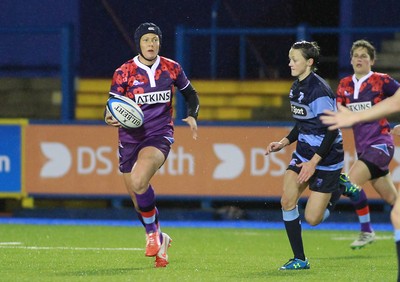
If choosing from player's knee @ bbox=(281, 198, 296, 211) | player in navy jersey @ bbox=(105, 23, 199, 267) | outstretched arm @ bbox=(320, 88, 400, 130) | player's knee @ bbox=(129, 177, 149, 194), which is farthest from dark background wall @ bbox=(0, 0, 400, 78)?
outstretched arm @ bbox=(320, 88, 400, 130)

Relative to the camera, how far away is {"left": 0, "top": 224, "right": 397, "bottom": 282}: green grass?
938 centimetres

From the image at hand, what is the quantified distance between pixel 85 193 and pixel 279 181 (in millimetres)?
2968

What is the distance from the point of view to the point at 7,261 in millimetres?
10500

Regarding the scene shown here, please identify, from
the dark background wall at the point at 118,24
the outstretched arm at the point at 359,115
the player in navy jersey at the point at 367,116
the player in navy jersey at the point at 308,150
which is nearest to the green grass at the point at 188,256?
the player in navy jersey at the point at 308,150

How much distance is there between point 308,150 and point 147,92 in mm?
1555

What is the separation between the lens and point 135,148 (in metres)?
10.3

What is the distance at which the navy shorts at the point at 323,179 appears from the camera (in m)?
9.95

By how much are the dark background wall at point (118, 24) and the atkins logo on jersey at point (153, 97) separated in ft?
38.8

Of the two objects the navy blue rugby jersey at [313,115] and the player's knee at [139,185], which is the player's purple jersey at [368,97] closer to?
the navy blue rugby jersey at [313,115]

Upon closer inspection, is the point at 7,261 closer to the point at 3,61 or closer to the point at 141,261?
the point at 141,261

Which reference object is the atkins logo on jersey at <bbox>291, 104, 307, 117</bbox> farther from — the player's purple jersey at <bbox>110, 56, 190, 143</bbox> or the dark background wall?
the dark background wall

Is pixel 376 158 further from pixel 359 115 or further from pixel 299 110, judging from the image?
pixel 359 115

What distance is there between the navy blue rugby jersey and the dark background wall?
40.0 feet

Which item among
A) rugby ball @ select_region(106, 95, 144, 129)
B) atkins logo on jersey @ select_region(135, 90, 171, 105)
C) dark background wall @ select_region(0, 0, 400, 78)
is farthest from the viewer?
dark background wall @ select_region(0, 0, 400, 78)
